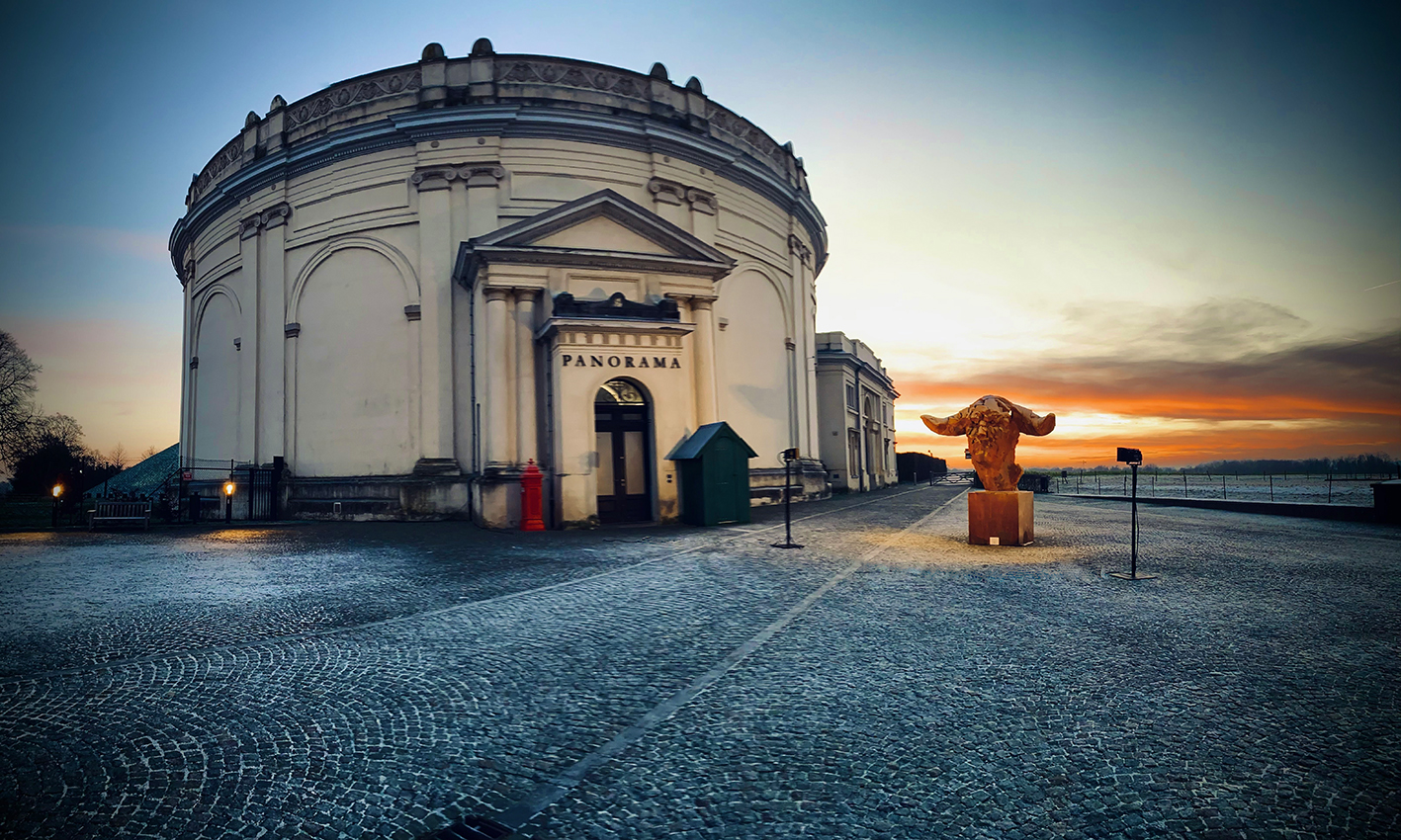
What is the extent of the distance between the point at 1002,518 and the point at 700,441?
7.09 metres

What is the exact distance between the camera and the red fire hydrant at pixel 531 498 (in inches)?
611

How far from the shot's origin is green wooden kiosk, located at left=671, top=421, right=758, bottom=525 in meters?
15.9

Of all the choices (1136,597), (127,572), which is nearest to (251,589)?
(127,572)

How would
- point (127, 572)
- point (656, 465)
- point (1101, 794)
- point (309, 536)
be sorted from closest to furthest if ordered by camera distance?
point (1101, 794)
point (127, 572)
point (309, 536)
point (656, 465)

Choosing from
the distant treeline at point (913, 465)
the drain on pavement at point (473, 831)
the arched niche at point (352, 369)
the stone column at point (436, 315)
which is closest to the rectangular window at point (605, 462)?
the stone column at point (436, 315)

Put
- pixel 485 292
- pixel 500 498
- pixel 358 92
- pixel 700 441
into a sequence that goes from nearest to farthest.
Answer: pixel 700 441 → pixel 500 498 → pixel 485 292 → pixel 358 92

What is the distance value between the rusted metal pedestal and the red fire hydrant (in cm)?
928

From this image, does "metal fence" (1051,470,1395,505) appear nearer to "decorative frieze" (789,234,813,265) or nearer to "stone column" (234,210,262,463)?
"decorative frieze" (789,234,813,265)

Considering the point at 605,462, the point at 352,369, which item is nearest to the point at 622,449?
the point at 605,462

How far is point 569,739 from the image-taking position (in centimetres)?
387

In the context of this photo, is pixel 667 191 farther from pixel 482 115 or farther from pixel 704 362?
pixel 704 362

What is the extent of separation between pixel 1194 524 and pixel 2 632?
1967 cm

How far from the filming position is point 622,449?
17.2 metres

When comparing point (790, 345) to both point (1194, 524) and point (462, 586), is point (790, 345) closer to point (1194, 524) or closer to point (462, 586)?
point (1194, 524)
